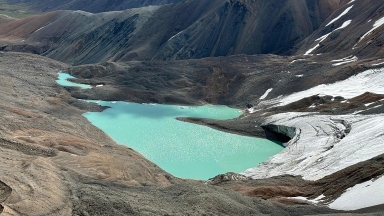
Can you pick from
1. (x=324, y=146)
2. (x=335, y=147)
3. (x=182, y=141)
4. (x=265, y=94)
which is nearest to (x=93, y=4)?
(x=265, y=94)

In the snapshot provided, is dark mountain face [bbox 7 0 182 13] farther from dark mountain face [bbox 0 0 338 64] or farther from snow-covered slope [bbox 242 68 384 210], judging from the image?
snow-covered slope [bbox 242 68 384 210]

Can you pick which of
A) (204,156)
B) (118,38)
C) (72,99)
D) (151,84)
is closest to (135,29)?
(118,38)

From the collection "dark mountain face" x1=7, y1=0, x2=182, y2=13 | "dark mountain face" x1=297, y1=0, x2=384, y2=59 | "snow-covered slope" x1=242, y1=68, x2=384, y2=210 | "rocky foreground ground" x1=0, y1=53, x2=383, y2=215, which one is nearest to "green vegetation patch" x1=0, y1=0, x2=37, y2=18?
"dark mountain face" x1=7, y1=0, x2=182, y2=13

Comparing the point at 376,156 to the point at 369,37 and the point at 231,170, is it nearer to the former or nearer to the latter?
the point at 231,170

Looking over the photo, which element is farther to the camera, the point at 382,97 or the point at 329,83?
the point at 329,83

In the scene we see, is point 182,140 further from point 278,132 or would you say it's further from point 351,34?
point 351,34

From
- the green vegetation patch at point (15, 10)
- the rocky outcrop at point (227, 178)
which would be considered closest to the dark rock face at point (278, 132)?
the rocky outcrop at point (227, 178)
